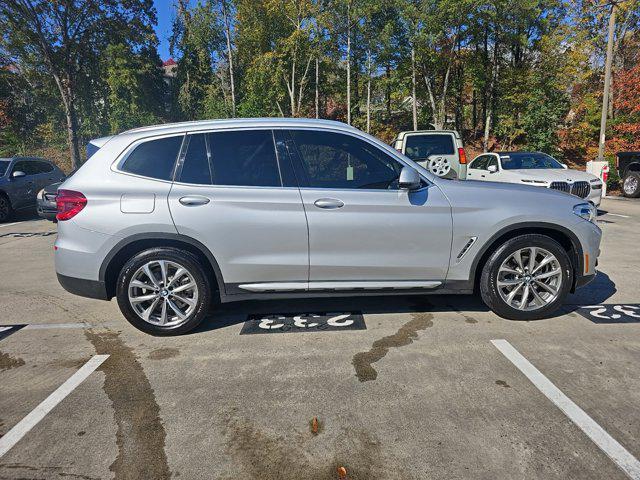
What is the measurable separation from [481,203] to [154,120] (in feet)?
120

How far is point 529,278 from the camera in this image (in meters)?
3.88

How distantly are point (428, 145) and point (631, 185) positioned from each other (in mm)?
8876

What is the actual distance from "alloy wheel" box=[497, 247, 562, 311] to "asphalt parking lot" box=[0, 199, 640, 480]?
0.72 ft

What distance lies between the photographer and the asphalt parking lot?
2.20 metres

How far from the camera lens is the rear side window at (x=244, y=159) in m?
3.64

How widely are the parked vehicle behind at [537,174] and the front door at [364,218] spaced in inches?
207

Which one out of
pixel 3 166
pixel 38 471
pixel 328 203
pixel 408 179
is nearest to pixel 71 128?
pixel 3 166

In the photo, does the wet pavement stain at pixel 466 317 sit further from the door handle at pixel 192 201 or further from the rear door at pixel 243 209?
the door handle at pixel 192 201

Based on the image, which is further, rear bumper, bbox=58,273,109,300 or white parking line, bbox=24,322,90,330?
white parking line, bbox=24,322,90,330

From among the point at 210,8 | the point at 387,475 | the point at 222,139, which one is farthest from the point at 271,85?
the point at 387,475

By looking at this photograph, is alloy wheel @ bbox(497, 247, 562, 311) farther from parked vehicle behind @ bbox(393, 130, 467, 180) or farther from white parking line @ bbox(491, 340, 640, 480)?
parked vehicle behind @ bbox(393, 130, 467, 180)

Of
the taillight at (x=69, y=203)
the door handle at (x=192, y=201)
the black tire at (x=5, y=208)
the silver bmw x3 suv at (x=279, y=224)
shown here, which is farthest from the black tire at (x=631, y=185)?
the black tire at (x=5, y=208)

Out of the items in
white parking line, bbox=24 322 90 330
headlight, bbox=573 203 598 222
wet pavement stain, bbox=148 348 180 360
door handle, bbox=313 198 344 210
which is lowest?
wet pavement stain, bbox=148 348 180 360

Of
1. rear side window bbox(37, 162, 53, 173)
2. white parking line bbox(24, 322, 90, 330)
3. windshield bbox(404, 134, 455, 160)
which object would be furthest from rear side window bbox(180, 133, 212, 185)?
rear side window bbox(37, 162, 53, 173)
